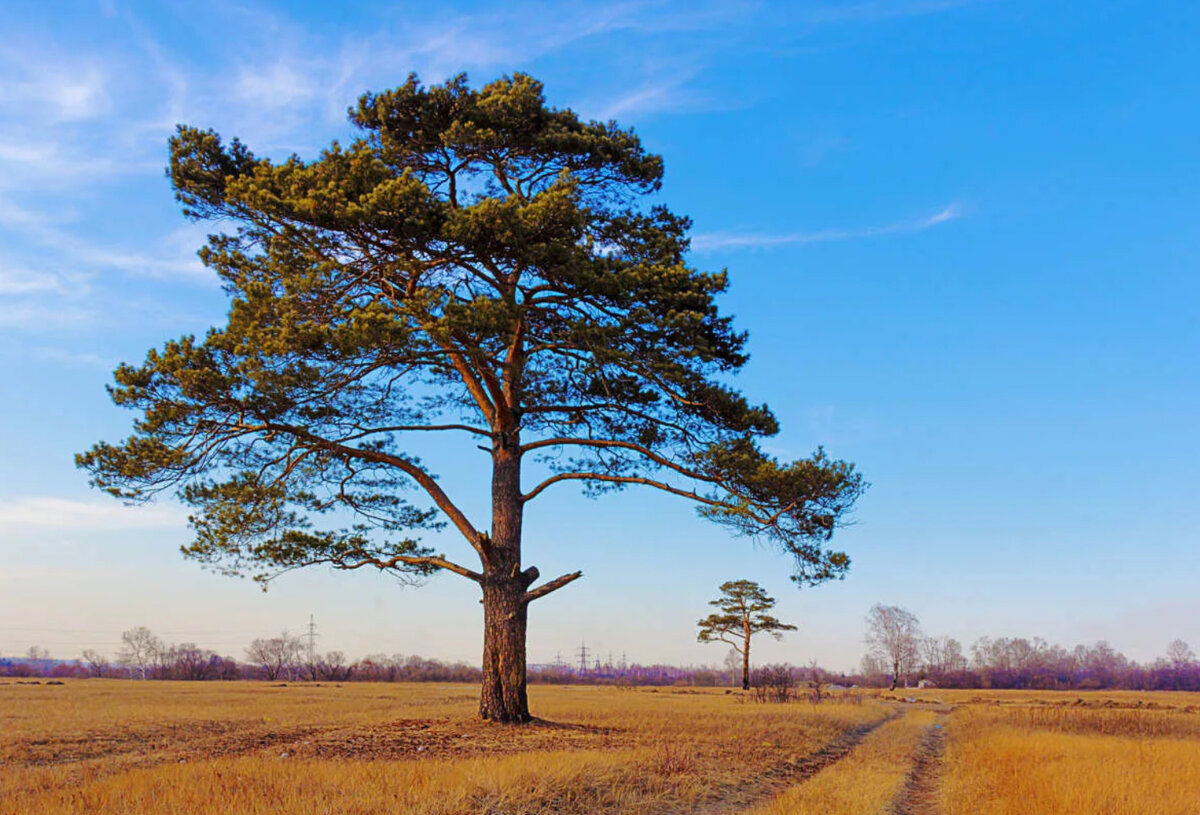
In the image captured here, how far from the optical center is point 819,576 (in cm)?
1608

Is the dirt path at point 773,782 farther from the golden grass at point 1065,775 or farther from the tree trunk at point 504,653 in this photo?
the tree trunk at point 504,653

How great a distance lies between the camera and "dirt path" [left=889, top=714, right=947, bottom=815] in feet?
35.3

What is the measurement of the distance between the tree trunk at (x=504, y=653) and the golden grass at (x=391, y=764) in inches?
22.1

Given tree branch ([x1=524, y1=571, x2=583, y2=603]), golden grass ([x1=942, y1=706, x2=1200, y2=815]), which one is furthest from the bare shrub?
tree branch ([x1=524, y1=571, x2=583, y2=603])

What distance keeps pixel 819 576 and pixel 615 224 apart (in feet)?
28.1

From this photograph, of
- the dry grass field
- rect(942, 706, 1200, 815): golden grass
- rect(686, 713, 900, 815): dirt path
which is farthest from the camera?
rect(686, 713, 900, 815): dirt path

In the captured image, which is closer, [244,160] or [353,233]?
[353,233]

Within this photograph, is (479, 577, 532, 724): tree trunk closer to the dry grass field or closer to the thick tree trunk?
the thick tree trunk

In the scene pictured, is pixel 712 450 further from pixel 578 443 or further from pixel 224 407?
pixel 224 407

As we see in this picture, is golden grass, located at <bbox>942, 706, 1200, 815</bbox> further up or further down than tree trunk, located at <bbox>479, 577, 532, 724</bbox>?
further down

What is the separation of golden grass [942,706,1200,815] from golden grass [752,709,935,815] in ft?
2.64

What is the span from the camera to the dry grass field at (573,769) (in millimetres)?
8328

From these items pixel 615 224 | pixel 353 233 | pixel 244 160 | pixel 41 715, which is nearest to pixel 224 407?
pixel 353 233

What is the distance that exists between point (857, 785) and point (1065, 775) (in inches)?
121
